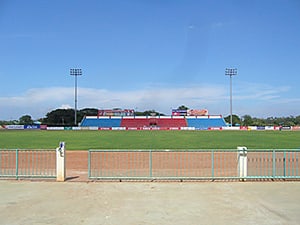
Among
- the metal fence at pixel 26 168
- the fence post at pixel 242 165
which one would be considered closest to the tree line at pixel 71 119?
the metal fence at pixel 26 168

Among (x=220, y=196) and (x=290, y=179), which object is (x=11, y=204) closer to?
(x=220, y=196)

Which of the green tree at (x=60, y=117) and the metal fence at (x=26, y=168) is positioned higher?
the green tree at (x=60, y=117)

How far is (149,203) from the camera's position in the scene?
8977 mm

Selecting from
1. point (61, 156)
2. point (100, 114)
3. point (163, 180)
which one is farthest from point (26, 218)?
point (100, 114)

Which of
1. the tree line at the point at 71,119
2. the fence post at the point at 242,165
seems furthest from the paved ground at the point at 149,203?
the tree line at the point at 71,119

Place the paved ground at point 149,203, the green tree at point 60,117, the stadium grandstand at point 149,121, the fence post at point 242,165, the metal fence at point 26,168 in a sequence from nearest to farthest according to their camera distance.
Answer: the paved ground at point 149,203
the fence post at point 242,165
the metal fence at point 26,168
the stadium grandstand at point 149,121
the green tree at point 60,117

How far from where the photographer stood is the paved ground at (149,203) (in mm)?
7594

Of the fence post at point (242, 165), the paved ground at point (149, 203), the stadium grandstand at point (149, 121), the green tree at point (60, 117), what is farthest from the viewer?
the green tree at point (60, 117)

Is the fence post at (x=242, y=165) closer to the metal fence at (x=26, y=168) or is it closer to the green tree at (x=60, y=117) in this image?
the metal fence at (x=26, y=168)

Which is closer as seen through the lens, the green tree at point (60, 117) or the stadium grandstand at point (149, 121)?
the stadium grandstand at point (149, 121)

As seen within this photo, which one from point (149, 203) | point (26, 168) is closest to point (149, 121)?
point (26, 168)

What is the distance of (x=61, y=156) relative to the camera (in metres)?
12.5

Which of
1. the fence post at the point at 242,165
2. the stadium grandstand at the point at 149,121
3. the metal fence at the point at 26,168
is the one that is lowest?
the metal fence at the point at 26,168

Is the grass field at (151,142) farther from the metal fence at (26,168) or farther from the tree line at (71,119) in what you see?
the tree line at (71,119)
